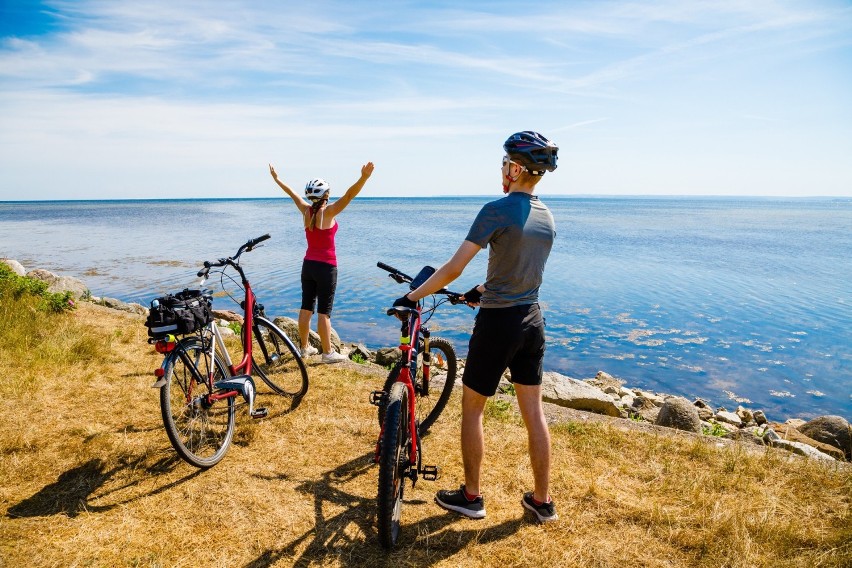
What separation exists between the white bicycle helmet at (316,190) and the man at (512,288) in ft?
11.4

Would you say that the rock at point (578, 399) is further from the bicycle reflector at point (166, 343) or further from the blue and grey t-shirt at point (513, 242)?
the bicycle reflector at point (166, 343)

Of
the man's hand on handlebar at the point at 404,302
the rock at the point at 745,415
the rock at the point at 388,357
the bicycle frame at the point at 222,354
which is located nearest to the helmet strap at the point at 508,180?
the man's hand on handlebar at the point at 404,302

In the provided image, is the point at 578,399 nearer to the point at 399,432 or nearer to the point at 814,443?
the point at 814,443

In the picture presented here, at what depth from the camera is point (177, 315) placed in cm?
432

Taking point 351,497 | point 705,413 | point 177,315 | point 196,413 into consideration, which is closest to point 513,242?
point 351,497

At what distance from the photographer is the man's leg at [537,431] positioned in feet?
12.0

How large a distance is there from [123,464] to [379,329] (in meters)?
11.8

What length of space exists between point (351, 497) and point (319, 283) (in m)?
3.48

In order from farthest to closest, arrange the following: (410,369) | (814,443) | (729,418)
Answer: (729,418), (814,443), (410,369)

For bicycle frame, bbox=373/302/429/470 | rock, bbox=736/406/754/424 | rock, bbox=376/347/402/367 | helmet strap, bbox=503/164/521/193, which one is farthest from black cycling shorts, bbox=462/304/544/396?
rock, bbox=736/406/754/424

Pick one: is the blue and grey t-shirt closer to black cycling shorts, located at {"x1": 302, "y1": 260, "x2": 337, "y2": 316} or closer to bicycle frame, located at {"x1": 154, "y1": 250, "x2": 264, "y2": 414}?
bicycle frame, located at {"x1": 154, "y1": 250, "x2": 264, "y2": 414}

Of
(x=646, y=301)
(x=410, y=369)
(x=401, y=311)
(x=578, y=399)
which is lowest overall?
(x=646, y=301)

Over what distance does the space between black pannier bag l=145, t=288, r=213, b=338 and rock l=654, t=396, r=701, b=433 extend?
603cm

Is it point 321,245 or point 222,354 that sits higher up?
point 321,245
